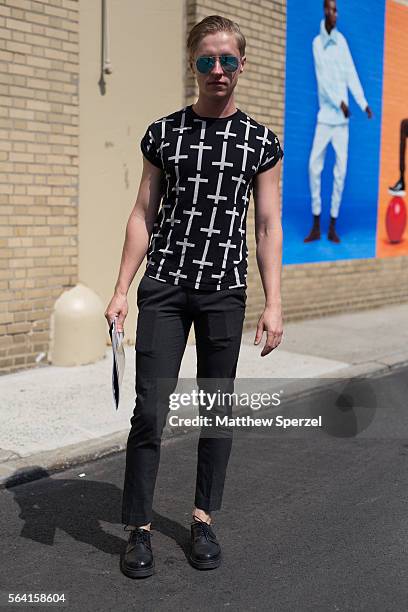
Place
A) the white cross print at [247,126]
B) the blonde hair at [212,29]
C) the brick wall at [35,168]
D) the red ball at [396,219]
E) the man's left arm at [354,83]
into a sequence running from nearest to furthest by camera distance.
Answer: the blonde hair at [212,29], the white cross print at [247,126], the brick wall at [35,168], the man's left arm at [354,83], the red ball at [396,219]

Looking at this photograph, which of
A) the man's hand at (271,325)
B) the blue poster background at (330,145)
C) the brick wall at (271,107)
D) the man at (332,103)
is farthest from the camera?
the man at (332,103)

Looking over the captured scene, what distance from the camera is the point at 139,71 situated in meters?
7.52

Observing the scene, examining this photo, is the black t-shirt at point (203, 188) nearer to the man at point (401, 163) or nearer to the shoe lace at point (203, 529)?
the shoe lace at point (203, 529)

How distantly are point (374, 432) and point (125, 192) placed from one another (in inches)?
135

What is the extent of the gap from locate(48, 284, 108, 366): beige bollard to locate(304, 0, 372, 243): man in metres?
3.82

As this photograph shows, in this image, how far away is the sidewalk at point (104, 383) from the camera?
479 centimetres

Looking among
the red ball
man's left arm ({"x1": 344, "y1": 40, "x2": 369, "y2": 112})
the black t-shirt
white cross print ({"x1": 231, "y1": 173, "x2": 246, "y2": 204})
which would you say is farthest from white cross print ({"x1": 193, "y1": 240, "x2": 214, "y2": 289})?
the red ball

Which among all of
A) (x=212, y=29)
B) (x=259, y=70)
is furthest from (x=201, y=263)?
(x=259, y=70)

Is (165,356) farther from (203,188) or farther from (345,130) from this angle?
(345,130)

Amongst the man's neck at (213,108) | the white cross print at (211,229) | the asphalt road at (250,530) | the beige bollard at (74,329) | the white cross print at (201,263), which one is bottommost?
the asphalt road at (250,530)

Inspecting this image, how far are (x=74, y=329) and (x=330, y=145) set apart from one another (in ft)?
15.6

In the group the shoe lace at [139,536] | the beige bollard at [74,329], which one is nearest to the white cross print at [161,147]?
the shoe lace at [139,536]

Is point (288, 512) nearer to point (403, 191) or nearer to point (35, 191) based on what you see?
point (35, 191)

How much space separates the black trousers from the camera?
10.6 ft
